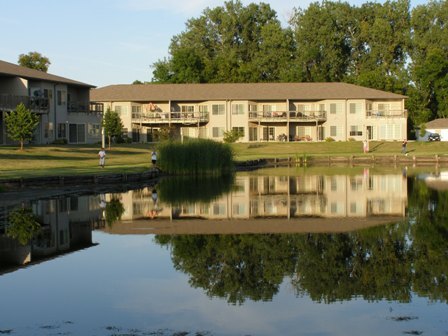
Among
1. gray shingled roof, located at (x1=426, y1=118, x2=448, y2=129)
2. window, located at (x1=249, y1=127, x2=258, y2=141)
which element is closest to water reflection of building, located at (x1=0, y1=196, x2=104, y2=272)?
window, located at (x1=249, y1=127, x2=258, y2=141)

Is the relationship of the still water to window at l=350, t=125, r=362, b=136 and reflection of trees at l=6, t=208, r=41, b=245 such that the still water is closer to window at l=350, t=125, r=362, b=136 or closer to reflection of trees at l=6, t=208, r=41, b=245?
reflection of trees at l=6, t=208, r=41, b=245

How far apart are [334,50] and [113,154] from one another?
57450 mm

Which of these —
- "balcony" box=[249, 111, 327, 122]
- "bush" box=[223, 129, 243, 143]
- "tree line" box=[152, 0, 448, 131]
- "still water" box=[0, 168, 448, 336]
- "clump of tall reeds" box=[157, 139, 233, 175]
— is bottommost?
"still water" box=[0, 168, 448, 336]

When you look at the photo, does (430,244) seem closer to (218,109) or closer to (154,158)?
(154,158)

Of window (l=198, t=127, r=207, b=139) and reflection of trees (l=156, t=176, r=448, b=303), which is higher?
window (l=198, t=127, r=207, b=139)

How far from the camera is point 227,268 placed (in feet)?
50.4

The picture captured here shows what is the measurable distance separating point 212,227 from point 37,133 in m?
45.2

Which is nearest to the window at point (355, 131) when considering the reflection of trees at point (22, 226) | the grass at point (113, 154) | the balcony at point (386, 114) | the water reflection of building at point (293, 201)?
the balcony at point (386, 114)

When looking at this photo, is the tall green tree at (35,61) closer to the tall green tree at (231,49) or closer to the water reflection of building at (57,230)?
the tall green tree at (231,49)

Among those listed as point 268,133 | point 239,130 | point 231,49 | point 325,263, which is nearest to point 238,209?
point 325,263

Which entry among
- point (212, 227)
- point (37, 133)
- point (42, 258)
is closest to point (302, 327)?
point (42, 258)

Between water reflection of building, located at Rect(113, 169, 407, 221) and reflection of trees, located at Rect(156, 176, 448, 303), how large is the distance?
4.70m

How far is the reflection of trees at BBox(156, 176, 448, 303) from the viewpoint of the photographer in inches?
530

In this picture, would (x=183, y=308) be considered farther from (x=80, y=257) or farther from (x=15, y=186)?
(x=15, y=186)
